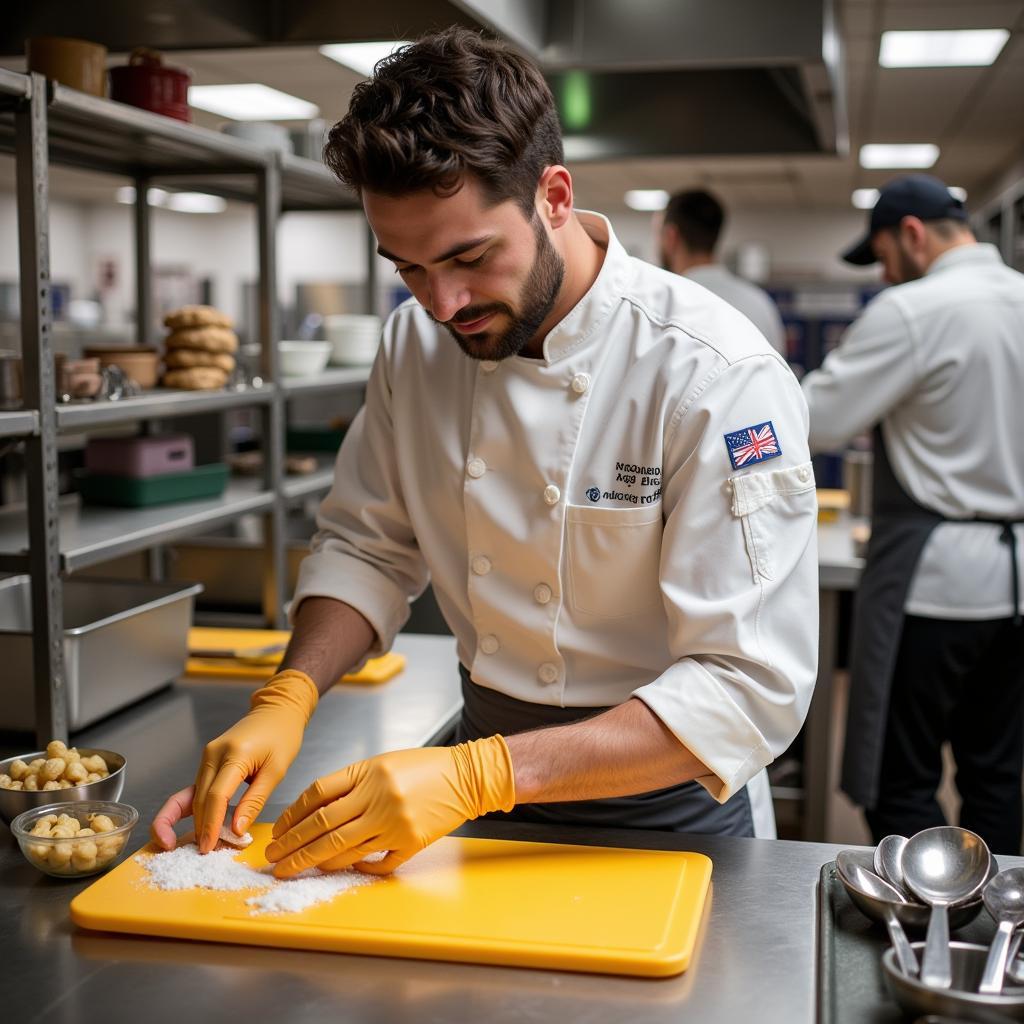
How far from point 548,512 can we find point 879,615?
1.58 m

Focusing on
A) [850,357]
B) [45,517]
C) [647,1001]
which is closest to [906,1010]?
[647,1001]

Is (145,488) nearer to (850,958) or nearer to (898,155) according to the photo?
(850,958)

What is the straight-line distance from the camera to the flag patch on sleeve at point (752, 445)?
128 centimetres

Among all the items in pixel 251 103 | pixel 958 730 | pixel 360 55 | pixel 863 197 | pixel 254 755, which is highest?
pixel 863 197

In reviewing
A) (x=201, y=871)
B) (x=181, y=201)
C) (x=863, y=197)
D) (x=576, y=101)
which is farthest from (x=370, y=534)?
(x=181, y=201)

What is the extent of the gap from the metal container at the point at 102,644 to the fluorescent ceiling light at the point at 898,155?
7.20 meters

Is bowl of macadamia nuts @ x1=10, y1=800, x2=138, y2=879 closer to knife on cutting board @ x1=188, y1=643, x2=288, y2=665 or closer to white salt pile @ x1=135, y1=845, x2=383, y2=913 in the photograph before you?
white salt pile @ x1=135, y1=845, x2=383, y2=913

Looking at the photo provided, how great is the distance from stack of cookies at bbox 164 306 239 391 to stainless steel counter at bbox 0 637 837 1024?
3.61ft

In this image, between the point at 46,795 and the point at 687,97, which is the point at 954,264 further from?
the point at 46,795

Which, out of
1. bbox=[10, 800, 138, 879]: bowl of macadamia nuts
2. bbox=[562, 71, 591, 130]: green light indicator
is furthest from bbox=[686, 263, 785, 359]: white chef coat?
bbox=[10, 800, 138, 879]: bowl of macadamia nuts

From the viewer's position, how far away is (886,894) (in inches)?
44.9

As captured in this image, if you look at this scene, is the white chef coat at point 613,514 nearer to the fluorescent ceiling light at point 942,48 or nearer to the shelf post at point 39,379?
the shelf post at point 39,379

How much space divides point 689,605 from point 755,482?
0.47ft

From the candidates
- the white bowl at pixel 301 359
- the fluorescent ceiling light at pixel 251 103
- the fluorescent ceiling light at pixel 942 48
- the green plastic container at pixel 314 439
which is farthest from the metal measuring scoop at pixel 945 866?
the fluorescent ceiling light at pixel 251 103
